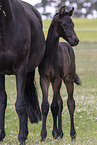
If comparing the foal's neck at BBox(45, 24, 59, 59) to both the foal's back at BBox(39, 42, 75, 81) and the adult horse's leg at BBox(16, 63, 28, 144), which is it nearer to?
the foal's back at BBox(39, 42, 75, 81)

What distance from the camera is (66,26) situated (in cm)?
642

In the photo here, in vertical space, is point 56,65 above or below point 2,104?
above

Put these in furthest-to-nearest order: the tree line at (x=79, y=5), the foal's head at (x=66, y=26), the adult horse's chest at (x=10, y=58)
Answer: the tree line at (x=79, y=5) → the foal's head at (x=66, y=26) → the adult horse's chest at (x=10, y=58)

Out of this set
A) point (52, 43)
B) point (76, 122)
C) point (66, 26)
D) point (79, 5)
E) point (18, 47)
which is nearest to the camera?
point (18, 47)

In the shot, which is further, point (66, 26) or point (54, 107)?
point (54, 107)

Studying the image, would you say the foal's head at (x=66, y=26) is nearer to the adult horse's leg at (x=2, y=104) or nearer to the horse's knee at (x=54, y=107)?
the horse's knee at (x=54, y=107)

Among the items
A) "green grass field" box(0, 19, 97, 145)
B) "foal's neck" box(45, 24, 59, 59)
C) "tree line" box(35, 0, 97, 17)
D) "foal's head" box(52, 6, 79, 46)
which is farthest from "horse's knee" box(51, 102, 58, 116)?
"tree line" box(35, 0, 97, 17)

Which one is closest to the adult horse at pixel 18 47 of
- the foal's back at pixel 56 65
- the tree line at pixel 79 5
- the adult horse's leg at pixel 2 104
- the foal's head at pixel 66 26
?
the foal's back at pixel 56 65

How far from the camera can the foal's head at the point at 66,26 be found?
6.36 meters

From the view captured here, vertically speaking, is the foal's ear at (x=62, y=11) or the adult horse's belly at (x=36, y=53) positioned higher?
the foal's ear at (x=62, y=11)

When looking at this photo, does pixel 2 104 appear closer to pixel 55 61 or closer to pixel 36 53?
pixel 36 53

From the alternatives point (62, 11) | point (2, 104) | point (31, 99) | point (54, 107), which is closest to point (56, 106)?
point (54, 107)

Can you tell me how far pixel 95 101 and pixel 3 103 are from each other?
17.3 ft

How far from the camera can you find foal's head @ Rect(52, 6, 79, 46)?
6359mm
